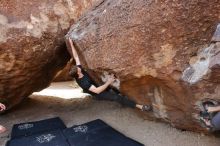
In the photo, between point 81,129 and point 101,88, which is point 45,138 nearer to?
point 81,129

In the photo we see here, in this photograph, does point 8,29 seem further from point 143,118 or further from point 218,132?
point 218,132

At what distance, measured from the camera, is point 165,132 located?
4316 millimetres

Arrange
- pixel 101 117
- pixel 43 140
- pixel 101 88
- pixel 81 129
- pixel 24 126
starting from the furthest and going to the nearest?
pixel 101 117
pixel 24 126
pixel 81 129
pixel 101 88
pixel 43 140

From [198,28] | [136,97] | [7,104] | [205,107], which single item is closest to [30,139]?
[7,104]

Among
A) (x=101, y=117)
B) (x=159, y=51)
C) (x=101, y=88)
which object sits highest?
(x=159, y=51)

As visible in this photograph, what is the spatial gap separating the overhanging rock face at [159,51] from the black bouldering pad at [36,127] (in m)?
1.03

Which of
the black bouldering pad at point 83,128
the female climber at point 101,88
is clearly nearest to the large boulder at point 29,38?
the female climber at point 101,88

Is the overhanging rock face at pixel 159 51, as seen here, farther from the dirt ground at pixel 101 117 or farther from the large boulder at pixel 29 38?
the large boulder at pixel 29 38

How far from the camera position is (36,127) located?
4750mm

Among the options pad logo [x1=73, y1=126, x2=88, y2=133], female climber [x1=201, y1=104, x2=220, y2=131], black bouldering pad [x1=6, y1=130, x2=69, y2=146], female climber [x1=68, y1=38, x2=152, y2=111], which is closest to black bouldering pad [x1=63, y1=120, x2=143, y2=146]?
pad logo [x1=73, y1=126, x2=88, y2=133]

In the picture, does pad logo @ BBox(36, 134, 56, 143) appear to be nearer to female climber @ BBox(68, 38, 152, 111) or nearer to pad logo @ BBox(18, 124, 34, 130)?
pad logo @ BBox(18, 124, 34, 130)

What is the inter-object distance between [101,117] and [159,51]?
1665 mm

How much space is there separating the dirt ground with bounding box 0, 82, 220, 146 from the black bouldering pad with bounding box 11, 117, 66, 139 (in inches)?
4.8

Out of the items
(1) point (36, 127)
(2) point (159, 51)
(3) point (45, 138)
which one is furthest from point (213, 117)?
(1) point (36, 127)
